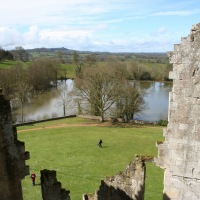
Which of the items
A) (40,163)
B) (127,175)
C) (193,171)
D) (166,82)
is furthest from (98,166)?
(166,82)

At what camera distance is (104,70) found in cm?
4112

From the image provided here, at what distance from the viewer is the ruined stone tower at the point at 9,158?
697 cm

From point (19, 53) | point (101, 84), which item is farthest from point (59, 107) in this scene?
point (19, 53)

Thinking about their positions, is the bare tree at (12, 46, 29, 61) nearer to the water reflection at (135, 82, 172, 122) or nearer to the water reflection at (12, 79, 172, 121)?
the water reflection at (12, 79, 172, 121)

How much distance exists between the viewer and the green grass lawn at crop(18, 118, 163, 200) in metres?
19.9

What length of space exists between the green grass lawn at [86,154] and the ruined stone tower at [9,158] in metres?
11.1

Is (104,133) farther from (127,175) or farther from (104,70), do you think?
(127,175)

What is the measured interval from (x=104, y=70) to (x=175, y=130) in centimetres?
3415

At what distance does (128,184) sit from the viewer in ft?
31.6

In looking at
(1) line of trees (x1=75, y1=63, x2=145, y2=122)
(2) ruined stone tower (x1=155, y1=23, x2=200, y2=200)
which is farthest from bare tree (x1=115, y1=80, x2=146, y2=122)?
(2) ruined stone tower (x1=155, y1=23, x2=200, y2=200)

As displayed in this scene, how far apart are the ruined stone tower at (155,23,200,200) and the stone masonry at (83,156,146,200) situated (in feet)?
4.14

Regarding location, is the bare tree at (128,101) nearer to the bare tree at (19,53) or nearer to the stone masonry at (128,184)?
the stone masonry at (128,184)

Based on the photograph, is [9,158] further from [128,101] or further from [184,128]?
[128,101]

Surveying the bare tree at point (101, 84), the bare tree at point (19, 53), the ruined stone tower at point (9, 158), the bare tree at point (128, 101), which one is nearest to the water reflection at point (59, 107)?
the bare tree at point (128, 101)
